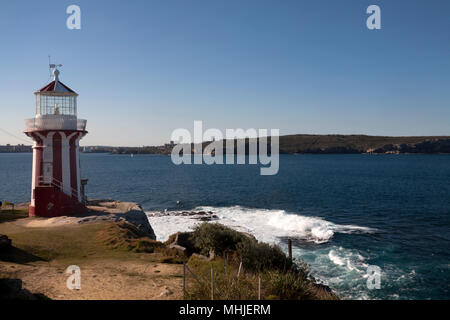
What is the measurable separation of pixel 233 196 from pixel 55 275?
43.3 metres

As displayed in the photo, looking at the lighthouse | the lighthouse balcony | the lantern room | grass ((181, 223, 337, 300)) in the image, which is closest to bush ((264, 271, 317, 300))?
grass ((181, 223, 337, 300))

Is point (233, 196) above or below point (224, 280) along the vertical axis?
below

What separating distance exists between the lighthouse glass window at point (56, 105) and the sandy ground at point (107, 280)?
1247 centimetres

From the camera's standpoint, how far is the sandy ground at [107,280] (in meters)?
9.35

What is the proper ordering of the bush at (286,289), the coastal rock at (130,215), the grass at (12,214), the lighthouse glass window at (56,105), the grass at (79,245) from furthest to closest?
1. the coastal rock at (130,215)
2. the lighthouse glass window at (56,105)
3. the grass at (12,214)
4. the grass at (79,245)
5. the bush at (286,289)

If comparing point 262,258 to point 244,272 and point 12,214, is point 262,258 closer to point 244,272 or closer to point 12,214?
point 244,272

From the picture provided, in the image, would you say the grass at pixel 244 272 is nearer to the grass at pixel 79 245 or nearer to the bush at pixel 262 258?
the bush at pixel 262 258

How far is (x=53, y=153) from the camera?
21.1 metres

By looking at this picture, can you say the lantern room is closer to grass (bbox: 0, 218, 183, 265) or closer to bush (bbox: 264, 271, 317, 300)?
grass (bbox: 0, 218, 183, 265)

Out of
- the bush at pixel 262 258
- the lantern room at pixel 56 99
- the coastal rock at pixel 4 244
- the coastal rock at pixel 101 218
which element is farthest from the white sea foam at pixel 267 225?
the coastal rock at pixel 4 244

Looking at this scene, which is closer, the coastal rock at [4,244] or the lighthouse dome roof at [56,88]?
the coastal rock at [4,244]
